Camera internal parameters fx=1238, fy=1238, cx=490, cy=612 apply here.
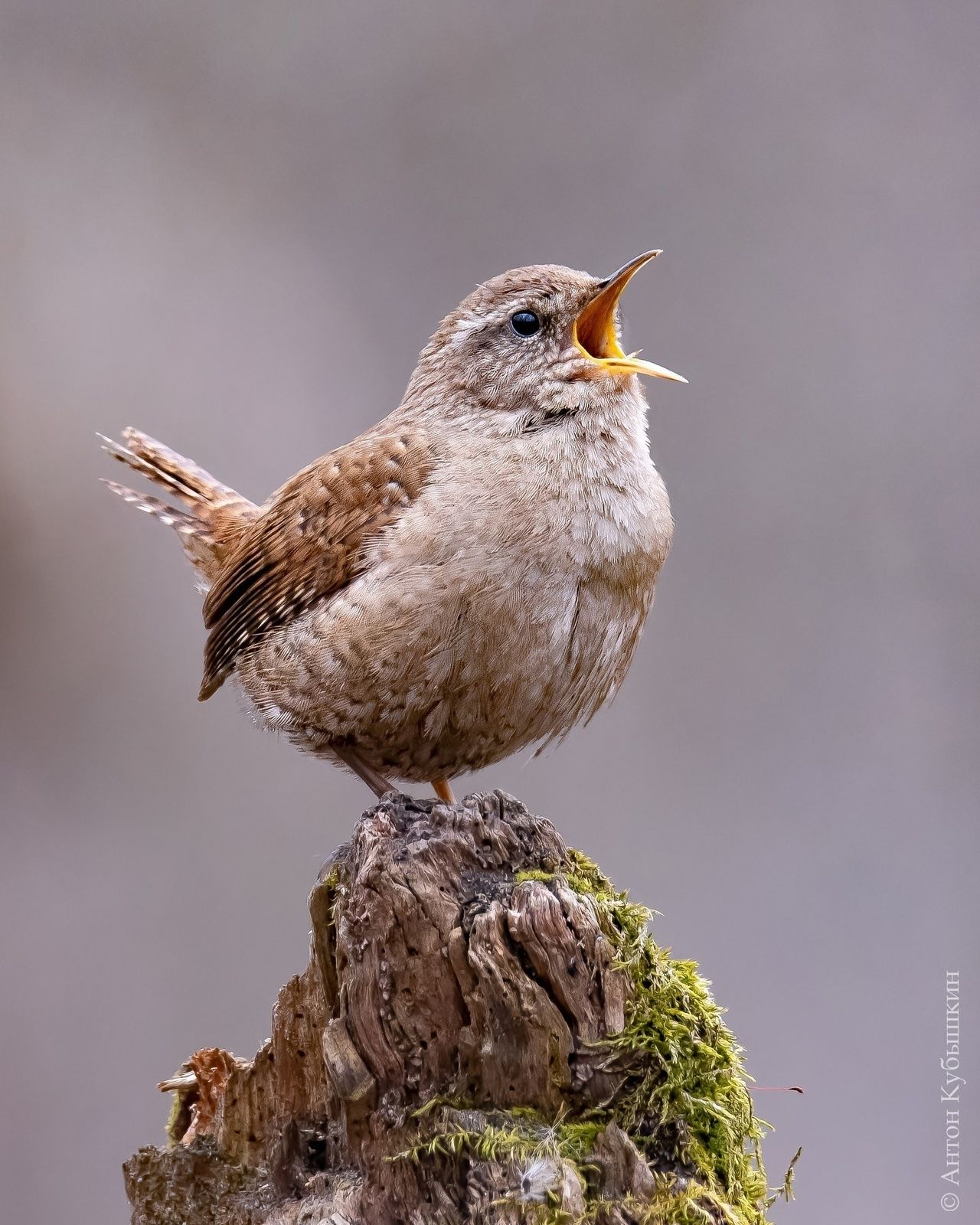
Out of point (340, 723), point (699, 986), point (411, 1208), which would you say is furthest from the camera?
point (340, 723)

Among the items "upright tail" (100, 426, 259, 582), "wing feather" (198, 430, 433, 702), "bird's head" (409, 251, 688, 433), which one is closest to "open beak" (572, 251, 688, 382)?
"bird's head" (409, 251, 688, 433)

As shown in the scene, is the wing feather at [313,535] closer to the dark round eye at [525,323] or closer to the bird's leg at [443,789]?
the dark round eye at [525,323]

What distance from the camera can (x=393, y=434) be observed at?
9.01 feet

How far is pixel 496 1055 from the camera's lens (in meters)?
2.01

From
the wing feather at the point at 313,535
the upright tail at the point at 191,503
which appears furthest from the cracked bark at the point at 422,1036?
the upright tail at the point at 191,503

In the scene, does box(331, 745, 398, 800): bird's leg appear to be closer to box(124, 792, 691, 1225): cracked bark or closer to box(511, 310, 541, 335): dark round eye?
box(124, 792, 691, 1225): cracked bark

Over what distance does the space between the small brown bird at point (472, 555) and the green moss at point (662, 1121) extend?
1.82ft

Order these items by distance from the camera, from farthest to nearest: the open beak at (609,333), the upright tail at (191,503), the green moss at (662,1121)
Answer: the upright tail at (191,503) < the open beak at (609,333) < the green moss at (662,1121)

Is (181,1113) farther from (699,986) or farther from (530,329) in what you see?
(530,329)

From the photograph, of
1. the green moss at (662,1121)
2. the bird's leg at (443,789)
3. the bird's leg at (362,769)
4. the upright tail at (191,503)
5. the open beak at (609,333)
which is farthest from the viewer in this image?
the upright tail at (191,503)

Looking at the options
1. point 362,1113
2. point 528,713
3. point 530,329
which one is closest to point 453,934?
point 362,1113

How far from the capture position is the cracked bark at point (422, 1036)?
1996mm

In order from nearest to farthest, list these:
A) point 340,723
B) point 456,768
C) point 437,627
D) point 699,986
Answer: point 699,986
point 437,627
point 340,723
point 456,768

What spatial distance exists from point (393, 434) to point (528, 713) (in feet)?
2.28
